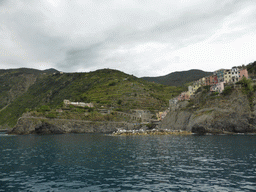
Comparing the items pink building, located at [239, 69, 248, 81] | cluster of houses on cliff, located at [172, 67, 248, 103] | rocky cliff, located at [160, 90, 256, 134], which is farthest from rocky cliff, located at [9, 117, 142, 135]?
pink building, located at [239, 69, 248, 81]

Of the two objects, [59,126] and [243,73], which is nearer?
[243,73]

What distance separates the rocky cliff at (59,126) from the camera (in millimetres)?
141375

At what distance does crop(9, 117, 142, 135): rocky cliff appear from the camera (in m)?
141

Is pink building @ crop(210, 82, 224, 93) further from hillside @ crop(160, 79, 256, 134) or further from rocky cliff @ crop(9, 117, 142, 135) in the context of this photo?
rocky cliff @ crop(9, 117, 142, 135)

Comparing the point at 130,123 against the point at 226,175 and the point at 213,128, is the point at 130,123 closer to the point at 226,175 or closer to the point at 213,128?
the point at 213,128

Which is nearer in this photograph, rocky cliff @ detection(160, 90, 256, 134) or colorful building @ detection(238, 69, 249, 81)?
rocky cliff @ detection(160, 90, 256, 134)

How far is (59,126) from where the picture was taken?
488 feet

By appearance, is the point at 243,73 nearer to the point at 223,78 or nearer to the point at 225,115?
the point at 223,78

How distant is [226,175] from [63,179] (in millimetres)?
20409

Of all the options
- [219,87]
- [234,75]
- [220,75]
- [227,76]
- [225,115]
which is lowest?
[225,115]

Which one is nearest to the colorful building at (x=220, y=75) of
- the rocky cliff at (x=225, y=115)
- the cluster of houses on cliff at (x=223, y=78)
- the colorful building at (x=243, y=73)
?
the cluster of houses on cliff at (x=223, y=78)

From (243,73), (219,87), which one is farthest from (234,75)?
(219,87)

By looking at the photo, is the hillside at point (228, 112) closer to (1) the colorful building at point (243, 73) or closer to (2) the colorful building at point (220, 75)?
(1) the colorful building at point (243, 73)

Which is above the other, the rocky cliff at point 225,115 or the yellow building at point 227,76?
the yellow building at point 227,76
